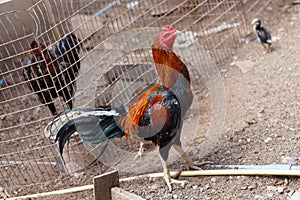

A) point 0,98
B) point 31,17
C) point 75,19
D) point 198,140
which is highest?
point 31,17

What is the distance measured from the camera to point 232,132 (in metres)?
4.30

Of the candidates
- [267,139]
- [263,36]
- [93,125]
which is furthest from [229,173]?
[263,36]

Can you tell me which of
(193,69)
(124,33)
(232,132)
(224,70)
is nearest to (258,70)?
(224,70)

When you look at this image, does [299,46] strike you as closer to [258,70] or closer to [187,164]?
[258,70]

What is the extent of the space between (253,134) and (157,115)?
1142 millimetres

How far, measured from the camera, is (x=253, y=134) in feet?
13.6

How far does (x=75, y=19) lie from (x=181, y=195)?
282 centimetres

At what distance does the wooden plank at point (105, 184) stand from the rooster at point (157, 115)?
0.47 m

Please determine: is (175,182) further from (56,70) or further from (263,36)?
(263,36)

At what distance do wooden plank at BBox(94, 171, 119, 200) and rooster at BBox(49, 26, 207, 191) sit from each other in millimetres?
474

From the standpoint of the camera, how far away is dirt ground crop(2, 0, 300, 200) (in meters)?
3.47

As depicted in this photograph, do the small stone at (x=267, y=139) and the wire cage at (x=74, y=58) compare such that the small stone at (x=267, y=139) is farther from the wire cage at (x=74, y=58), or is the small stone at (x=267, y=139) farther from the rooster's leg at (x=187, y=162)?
the wire cage at (x=74, y=58)

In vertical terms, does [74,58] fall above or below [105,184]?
above

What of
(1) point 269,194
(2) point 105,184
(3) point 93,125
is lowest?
(1) point 269,194
